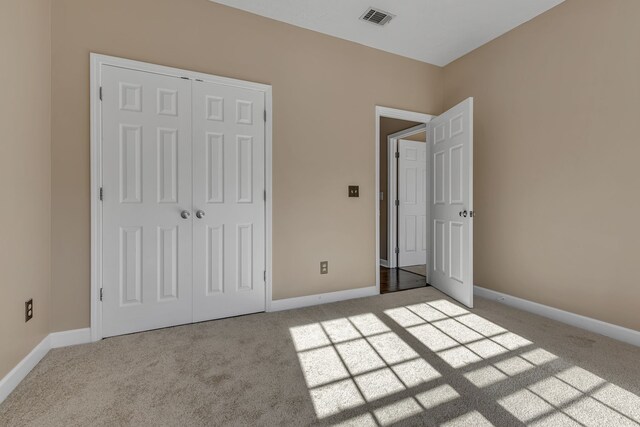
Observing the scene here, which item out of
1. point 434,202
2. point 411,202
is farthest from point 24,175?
point 411,202

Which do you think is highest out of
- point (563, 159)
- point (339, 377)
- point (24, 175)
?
point (563, 159)

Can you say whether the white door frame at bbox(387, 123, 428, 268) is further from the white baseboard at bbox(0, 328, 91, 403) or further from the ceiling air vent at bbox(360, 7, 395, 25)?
the white baseboard at bbox(0, 328, 91, 403)

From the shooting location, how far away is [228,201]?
2.57m

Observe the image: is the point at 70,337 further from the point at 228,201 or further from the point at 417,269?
the point at 417,269

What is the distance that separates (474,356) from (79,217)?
2.85 metres

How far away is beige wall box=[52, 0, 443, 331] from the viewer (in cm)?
210

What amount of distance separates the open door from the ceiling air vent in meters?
1.06

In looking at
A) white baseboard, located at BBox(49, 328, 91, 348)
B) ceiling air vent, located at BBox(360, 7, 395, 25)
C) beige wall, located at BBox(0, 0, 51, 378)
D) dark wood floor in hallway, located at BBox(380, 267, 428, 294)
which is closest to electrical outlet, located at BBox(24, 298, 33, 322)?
beige wall, located at BBox(0, 0, 51, 378)

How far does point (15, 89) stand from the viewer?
64.8 inches

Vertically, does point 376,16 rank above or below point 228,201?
above

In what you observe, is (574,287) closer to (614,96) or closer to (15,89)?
(614,96)

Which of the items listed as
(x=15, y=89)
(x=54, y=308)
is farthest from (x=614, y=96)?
(x=54, y=308)

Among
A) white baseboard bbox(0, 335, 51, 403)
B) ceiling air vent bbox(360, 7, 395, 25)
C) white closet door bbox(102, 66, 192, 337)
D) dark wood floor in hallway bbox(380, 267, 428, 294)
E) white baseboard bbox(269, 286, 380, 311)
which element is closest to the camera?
white baseboard bbox(0, 335, 51, 403)

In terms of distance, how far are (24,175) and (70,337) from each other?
1152 mm
